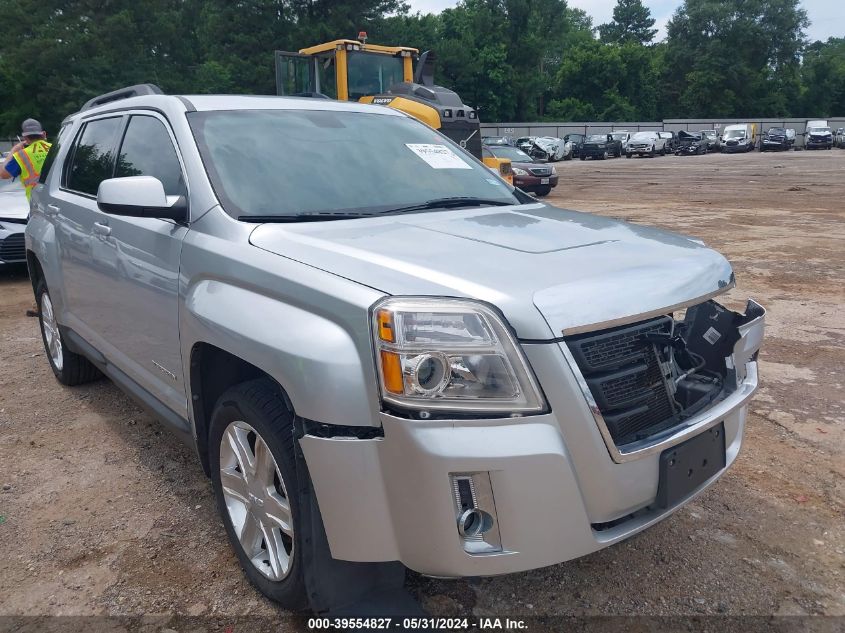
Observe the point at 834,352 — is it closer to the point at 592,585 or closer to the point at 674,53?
the point at 592,585

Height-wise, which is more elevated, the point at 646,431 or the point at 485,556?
the point at 646,431

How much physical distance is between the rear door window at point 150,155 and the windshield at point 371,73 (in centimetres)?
1050

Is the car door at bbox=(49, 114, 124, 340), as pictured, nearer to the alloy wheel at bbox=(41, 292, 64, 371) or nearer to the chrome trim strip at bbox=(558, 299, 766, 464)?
the alloy wheel at bbox=(41, 292, 64, 371)

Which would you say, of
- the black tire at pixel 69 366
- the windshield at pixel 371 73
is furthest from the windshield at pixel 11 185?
the windshield at pixel 371 73

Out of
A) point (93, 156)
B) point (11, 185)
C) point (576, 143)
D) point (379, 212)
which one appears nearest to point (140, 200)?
point (379, 212)

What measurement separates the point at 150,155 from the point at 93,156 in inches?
37.2

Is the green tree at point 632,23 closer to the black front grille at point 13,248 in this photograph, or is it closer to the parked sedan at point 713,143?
the parked sedan at point 713,143

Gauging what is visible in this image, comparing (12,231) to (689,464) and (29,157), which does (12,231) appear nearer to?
(29,157)

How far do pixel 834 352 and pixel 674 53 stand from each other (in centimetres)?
7871

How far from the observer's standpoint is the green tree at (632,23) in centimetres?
10231

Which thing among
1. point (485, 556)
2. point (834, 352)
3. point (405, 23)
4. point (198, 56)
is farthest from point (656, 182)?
point (198, 56)

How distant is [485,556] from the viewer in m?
1.97

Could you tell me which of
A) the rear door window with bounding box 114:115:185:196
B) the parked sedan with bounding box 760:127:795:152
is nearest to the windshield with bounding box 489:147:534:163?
the rear door window with bounding box 114:115:185:196

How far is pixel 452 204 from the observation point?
3156 millimetres
